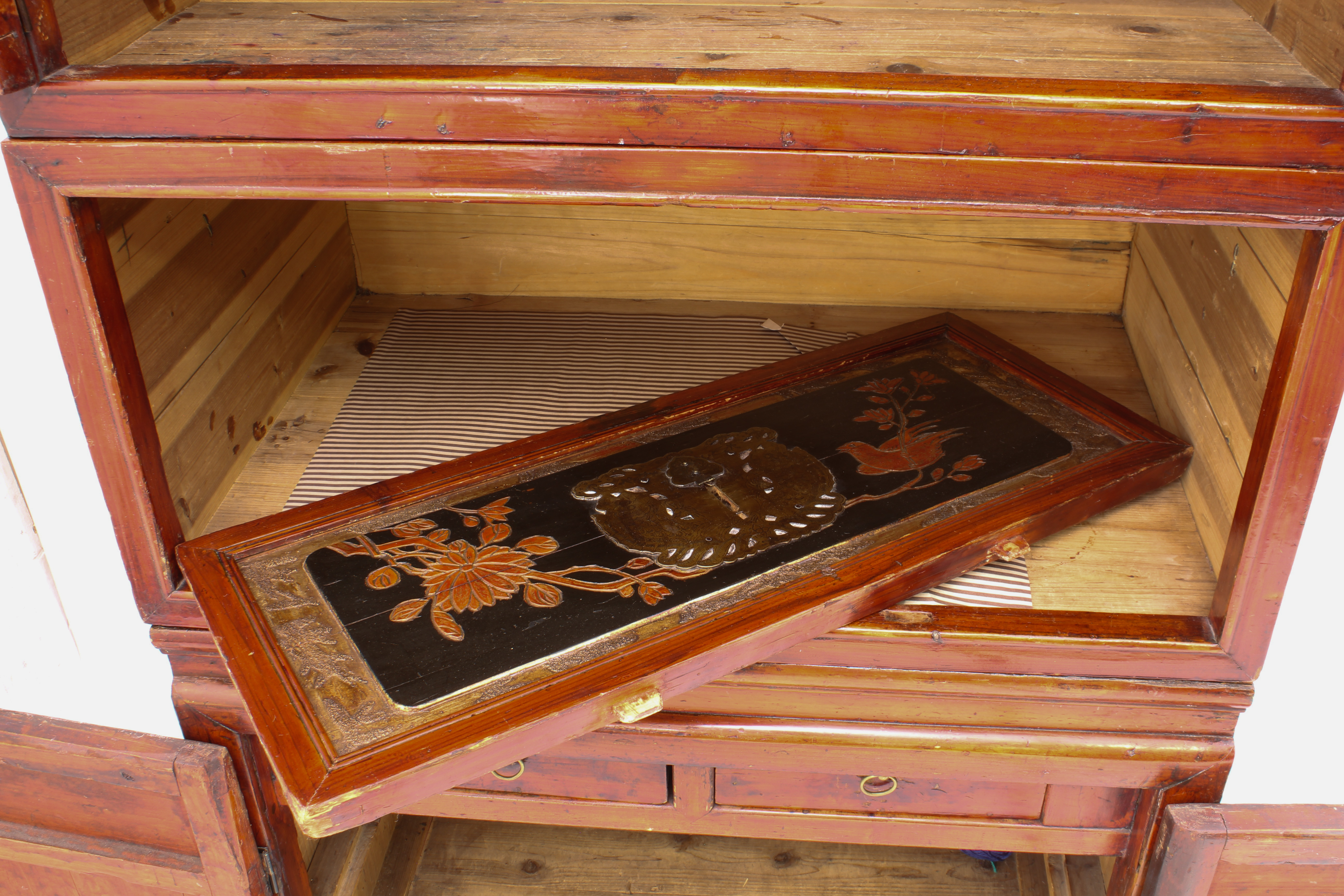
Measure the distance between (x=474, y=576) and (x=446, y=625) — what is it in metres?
0.07

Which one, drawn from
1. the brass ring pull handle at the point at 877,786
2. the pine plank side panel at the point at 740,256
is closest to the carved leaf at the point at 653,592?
the brass ring pull handle at the point at 877,786

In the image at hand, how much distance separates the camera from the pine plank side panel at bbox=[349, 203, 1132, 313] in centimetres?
146

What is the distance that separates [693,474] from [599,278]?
58 cm

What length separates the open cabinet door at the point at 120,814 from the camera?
1032 millimetres

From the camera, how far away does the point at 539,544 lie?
979 mm

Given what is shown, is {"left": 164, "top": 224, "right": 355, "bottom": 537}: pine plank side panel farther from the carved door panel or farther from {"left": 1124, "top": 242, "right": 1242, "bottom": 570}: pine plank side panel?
{"left": 1124, "top": 242, "right": 1242, "bottom": 570}: pine plank side panel

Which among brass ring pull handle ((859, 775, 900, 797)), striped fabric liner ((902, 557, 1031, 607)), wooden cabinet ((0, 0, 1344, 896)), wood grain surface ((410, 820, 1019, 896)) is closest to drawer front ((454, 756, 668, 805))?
wooden cabinet ((0, 0, 1344, 896))

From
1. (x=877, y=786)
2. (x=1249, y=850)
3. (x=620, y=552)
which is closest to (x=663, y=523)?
(x=620, y=552)

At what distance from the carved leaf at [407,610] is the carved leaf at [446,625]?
0.01 m

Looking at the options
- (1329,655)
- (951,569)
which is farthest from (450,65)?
(1329,655)

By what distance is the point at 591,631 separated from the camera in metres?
0.87

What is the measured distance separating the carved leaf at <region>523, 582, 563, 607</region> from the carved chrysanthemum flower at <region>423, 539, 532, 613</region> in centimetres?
1

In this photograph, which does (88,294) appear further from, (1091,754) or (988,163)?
(1091,754)

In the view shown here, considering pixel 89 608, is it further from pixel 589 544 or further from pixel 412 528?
pixel 589 544
